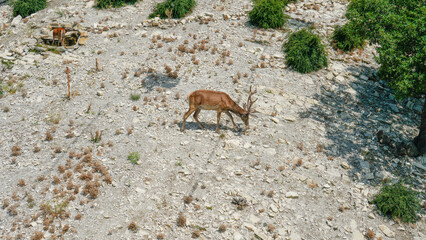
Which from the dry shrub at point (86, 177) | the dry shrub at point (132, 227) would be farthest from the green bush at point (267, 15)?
the dry shrub at point (132, 227)

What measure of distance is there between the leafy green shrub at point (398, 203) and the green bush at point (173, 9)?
1632 centimetres

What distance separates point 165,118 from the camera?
15438mm

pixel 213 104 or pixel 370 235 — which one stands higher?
pixel 213 104

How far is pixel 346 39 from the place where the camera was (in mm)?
21406

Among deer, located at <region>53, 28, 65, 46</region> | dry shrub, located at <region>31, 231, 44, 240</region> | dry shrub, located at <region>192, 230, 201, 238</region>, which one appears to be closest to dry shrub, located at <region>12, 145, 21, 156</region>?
dry shrub, located at <region>31, 231, 44, 240</region>

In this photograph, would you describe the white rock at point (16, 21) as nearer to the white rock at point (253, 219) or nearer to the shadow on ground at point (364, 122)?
the shadow on ground at point (364, 122)

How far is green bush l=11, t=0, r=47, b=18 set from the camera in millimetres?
25250

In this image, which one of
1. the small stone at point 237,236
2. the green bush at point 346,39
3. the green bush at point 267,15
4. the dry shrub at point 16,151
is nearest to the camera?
the small stone at point 237,236

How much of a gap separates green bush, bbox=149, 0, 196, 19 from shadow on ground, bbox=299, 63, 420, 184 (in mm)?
10552

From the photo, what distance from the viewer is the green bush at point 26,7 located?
25.2m

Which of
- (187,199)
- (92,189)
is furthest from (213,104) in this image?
(92,189)

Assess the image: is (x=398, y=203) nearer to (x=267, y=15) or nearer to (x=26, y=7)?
(x=267, y=15)

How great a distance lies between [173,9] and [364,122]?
13770 mm

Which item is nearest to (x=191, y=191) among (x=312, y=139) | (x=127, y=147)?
(x=127, y=147)
